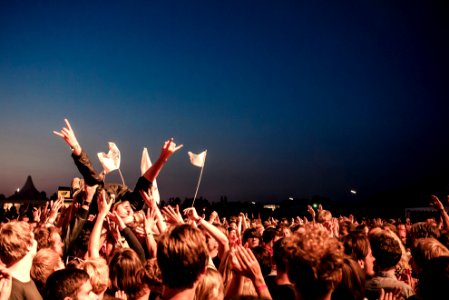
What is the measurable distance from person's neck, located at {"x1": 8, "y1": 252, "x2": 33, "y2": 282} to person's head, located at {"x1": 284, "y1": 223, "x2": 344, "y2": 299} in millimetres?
2534

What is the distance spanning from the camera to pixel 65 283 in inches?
120

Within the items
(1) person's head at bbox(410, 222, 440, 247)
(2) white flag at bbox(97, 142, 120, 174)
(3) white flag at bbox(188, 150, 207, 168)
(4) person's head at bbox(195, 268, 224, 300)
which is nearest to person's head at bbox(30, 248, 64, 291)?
(4) person's head at bbox(195, 268, 224, 300)

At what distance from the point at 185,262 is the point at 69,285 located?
51.9 inches

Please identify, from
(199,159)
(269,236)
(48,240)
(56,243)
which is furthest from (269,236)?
(48,240)

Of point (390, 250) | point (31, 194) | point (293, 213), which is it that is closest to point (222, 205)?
point (293, 213)

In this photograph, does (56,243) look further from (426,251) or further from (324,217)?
(324,217)

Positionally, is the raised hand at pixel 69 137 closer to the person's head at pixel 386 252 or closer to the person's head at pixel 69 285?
the person's head at pixel 69 285

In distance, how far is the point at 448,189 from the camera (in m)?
26.7

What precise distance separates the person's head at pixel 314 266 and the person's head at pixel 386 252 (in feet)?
6.24

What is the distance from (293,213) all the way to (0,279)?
24.4m

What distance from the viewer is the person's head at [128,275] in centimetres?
347

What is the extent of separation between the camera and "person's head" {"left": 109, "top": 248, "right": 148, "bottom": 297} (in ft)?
11.4

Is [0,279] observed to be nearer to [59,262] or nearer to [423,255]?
[59,262]

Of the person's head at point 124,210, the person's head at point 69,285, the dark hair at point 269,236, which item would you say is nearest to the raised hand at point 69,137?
the person's head at point 124,210
